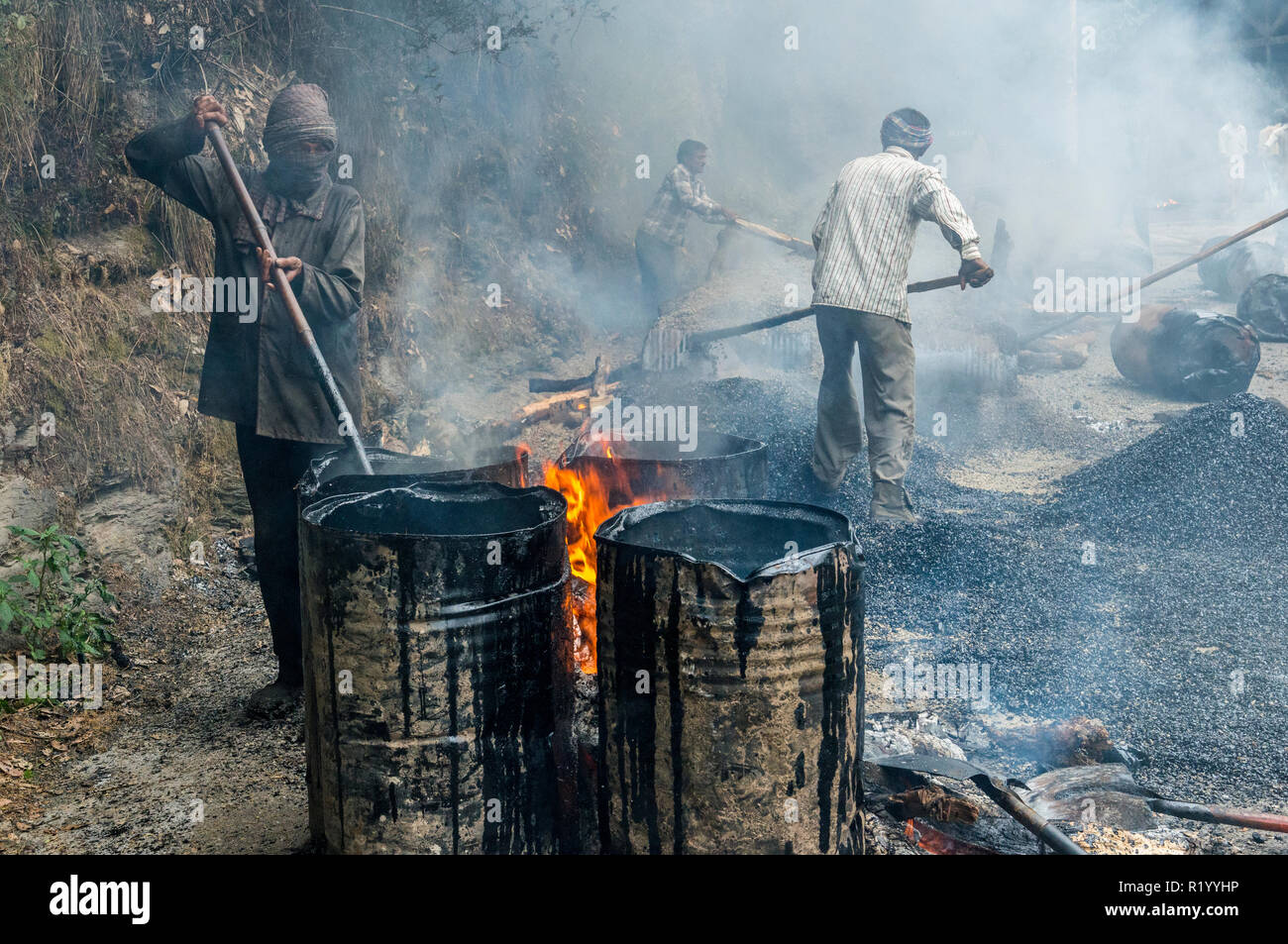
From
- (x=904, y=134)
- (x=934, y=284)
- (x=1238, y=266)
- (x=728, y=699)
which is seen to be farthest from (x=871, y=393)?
(x=1238, y=266)

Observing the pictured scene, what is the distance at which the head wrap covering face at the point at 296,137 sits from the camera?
3.72 metres

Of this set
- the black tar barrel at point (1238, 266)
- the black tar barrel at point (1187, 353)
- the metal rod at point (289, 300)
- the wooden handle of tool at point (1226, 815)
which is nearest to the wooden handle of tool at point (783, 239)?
the black tar barrel at point (1187, 353)

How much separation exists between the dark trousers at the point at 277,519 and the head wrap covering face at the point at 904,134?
4.35 metres

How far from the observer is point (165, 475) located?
5.54 metres

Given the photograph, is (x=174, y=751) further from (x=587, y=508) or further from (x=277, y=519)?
(x=587, y=508)

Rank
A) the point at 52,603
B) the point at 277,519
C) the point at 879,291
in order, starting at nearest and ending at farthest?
the point at 277,519 < the point at 52,603 < the point at 879,291

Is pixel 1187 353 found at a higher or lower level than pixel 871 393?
higher

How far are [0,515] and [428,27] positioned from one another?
25.9ft

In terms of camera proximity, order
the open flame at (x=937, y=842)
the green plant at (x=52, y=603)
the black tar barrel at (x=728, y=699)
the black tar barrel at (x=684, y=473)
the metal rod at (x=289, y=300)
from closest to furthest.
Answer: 1. the black tar barrel at (x=728, y=699)
2. the open flame at (x=937, y=842)
3. the metal rod at (x=289, y=300)
4. the black tar barrel at (x=684, y=473)
5. the green plant at (x=52, y=603)

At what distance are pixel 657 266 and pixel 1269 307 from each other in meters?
7.80

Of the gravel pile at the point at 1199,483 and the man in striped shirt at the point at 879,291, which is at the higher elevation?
the man in striped shirt at the point at 879,291

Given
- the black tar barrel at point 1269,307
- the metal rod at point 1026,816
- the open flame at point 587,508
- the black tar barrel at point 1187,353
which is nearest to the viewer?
the metal rod at point 1026,816

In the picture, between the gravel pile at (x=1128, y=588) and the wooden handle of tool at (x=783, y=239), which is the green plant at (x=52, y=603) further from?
the wooden handle of tool at (x=783, y=239)

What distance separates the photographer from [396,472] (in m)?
3.42
